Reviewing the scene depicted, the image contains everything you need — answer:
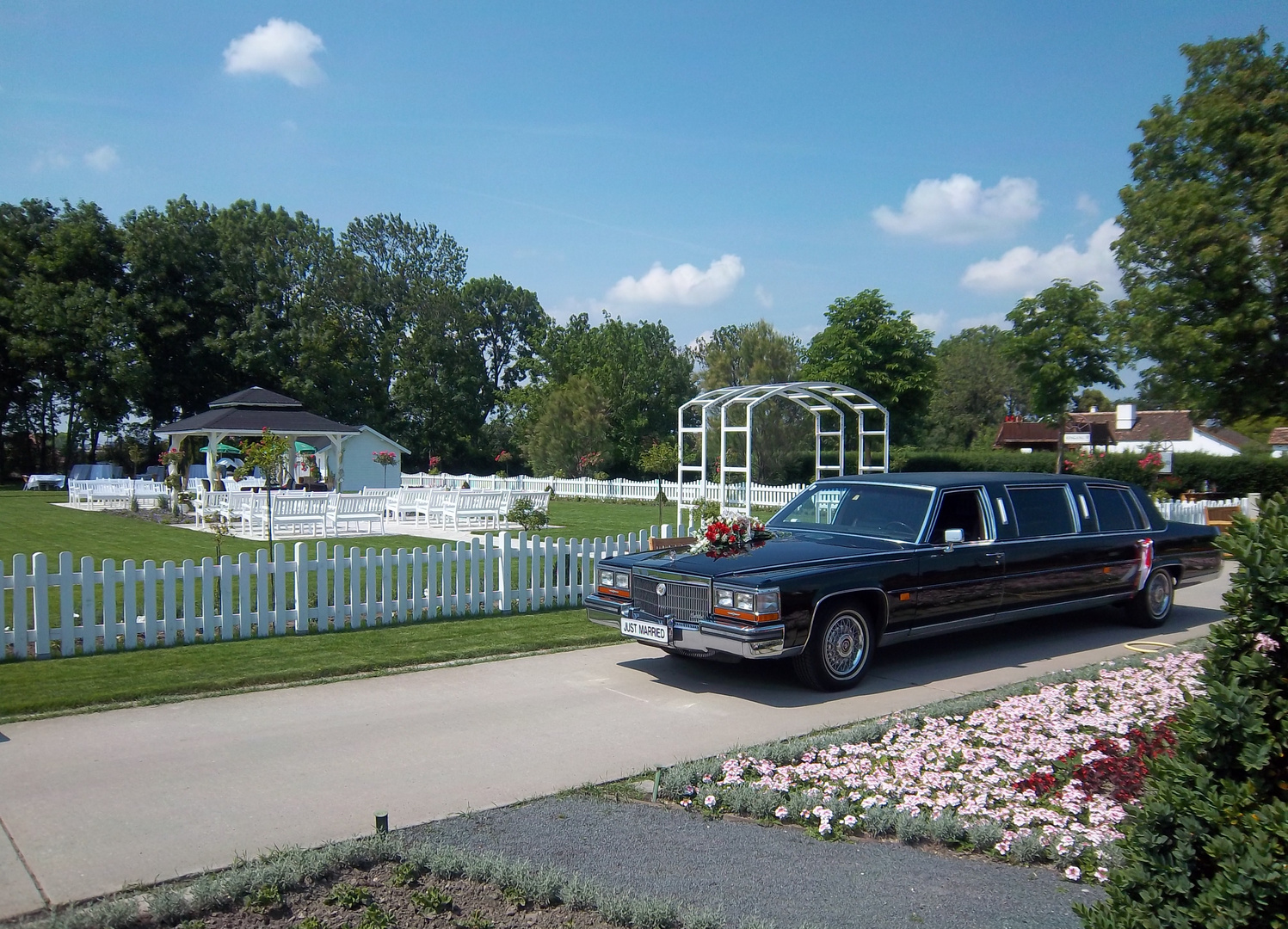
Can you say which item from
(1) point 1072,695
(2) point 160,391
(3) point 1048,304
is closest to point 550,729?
(1) point 1072,695

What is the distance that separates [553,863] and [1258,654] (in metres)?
3.04

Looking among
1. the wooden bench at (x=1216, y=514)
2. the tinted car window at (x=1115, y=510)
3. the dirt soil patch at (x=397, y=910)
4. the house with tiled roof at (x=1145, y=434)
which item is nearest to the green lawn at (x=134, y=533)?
the tinted car window at (x=1115, y=510)

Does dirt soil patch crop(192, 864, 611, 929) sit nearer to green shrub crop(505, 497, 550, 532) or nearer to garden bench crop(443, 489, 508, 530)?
green shrub crop(505, 497, 550, 532)

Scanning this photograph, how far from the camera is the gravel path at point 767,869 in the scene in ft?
13.1

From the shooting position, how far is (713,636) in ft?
24.5

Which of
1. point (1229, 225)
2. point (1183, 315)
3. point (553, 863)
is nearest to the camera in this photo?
point (553, 863)

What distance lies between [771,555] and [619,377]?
40907 millimetres

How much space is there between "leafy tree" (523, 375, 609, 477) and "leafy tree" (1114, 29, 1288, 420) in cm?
2461

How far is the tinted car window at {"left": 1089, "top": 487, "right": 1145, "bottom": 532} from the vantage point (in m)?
10.4

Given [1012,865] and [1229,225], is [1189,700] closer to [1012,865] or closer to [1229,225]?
[1012,865]

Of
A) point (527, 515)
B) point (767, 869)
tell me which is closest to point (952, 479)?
point (767, 869)

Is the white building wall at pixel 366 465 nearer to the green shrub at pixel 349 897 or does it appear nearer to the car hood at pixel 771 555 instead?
the car hood at pixel 771 555

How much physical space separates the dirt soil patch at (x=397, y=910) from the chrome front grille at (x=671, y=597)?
3.70 metres

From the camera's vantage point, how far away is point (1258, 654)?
9.08 feet
